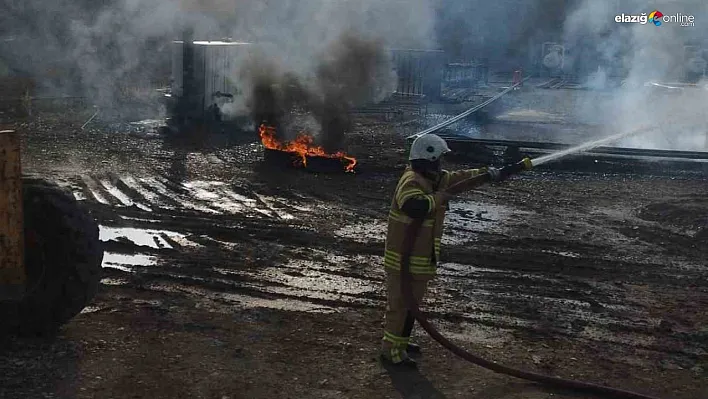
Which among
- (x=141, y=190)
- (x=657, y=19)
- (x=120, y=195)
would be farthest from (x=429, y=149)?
(x=657, y=19)

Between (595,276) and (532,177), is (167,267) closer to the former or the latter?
(595,276)

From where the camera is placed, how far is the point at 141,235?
25.9ft

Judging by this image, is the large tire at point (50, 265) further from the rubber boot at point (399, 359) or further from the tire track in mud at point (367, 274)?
the rubber boot at point (399, 359)

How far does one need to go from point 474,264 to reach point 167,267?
2949mm

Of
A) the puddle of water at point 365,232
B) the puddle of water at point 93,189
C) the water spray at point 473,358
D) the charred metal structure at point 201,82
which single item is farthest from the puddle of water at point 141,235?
the charred metal structure at point 201,82

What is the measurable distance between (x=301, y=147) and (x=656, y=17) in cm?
2691

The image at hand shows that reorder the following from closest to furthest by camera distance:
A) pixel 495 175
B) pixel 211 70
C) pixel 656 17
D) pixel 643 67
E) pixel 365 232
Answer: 1. pixel 495 175
2. pixel 365 232
3. pixel 211 70
4. pixel 643 67
5. pixel 656 17

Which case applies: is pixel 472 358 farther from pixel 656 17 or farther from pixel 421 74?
pixel 656 17

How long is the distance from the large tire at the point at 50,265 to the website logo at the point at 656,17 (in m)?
33.3

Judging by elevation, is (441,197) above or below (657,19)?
below

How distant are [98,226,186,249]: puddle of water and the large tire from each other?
2.57 meters

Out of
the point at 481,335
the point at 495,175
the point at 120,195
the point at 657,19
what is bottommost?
the point at 481,335

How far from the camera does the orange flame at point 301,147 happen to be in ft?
39.6

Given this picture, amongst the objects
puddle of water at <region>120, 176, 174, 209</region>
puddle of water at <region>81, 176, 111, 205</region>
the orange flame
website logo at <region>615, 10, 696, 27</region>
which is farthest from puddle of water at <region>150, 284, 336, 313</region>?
website logo at <region>615, 10, 696, 27</region>
